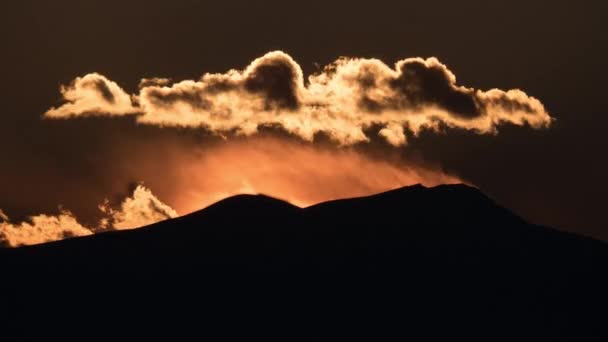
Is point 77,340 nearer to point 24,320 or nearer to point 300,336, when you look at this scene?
point 24,320

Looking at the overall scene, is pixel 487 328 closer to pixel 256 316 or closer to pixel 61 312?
pixel 256 316

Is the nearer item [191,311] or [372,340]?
[372,340]

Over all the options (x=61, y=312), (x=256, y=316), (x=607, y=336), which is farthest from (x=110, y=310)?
(x=607, y=336)

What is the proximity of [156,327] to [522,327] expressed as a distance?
67.2 meters

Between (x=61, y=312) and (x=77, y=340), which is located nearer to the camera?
(x=77, y=340)

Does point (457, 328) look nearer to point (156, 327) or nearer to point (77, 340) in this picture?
point (156, 327)

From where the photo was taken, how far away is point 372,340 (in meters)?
187

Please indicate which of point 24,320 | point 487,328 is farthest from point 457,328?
point 24,320

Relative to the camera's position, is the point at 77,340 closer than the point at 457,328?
Yes

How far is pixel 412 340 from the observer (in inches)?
7392

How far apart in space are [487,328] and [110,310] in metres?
70.0

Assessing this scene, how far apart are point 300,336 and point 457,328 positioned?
2917cm

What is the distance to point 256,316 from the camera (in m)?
198

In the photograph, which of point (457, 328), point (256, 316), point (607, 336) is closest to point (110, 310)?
point (256, 316)
